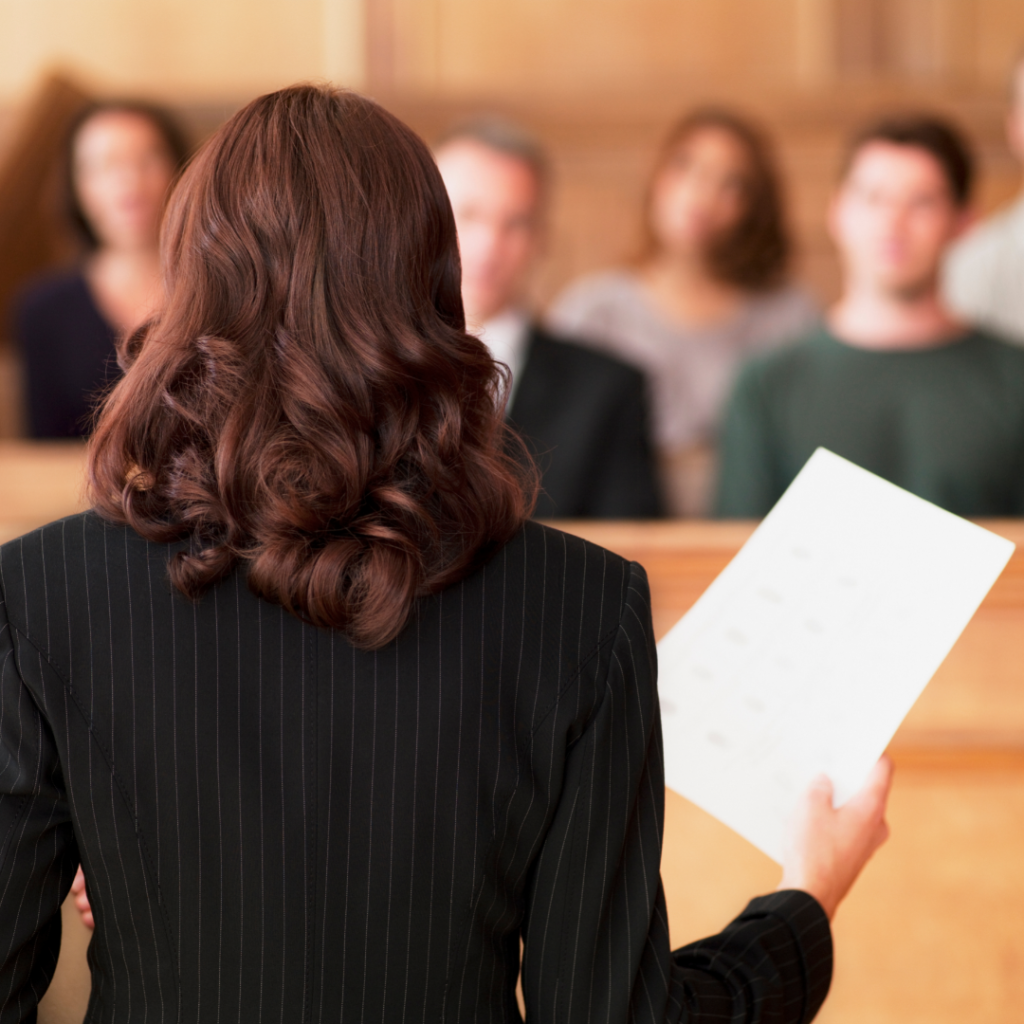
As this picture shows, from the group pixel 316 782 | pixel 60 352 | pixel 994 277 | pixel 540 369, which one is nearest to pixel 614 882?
pixel 316 782

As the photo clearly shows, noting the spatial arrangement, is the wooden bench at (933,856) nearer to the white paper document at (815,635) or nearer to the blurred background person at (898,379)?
the white paper document at (815,635)

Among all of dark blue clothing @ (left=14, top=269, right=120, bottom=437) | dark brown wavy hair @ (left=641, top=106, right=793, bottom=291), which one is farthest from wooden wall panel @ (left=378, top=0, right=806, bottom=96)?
dark blue clothing @ (left=14, top=269, right=120, bottom=437)

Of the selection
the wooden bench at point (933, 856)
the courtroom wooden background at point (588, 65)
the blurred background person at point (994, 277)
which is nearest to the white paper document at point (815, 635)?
the wooden bench at point (933, 856)

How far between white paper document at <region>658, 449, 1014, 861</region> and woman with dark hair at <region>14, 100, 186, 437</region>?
2.44 m

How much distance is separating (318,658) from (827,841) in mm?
508

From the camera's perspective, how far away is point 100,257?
3.36 m

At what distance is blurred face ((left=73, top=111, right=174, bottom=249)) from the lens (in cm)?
322

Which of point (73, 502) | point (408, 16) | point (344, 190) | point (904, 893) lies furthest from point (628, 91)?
point (344, 190)

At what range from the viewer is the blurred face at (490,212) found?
2645 mm

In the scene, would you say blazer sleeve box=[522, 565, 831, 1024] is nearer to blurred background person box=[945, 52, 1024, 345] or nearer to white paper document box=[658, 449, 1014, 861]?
white paper document box=[658, 449, 1014, 861]

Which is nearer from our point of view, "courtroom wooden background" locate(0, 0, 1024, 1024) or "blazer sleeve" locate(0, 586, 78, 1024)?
"blazer sleeve" locate(0, 586, 78, 1024)

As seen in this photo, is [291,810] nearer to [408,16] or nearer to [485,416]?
[485,416]

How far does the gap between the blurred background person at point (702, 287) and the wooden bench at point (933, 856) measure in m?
1.84

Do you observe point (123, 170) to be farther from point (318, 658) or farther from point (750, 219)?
point (318, 658)
